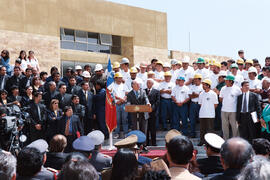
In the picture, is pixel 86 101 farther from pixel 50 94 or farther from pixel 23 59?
pixel 23 59

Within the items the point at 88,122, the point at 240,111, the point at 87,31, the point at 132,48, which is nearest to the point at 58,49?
the point at 87,31

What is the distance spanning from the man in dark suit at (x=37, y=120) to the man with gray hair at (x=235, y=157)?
6923mm

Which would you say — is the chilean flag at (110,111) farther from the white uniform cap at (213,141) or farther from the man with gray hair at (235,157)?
the man with gray hair at (235,157)

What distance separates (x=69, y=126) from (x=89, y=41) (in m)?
14.0

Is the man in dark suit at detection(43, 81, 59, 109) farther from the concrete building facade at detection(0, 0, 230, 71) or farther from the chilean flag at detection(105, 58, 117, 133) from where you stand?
the concrete building facade at detection(0, 0, 230, 71)

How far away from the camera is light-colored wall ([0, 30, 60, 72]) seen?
1742cm

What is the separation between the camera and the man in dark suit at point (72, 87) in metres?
10.5

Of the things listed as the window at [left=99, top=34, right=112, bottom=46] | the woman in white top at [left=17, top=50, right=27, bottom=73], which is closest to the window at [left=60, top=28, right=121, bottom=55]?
the window at [left=99, top=34, right=112, bottom=46]

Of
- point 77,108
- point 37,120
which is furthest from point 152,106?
point 37,120

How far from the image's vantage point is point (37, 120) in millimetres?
9242

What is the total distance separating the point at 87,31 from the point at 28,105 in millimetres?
13116

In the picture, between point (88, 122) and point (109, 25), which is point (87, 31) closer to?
point (109, 25)

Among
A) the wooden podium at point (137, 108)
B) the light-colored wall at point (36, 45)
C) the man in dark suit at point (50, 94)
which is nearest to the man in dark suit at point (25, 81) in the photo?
the man in dark suit at point (50, 94)

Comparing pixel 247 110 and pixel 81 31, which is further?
pixel 81 31
